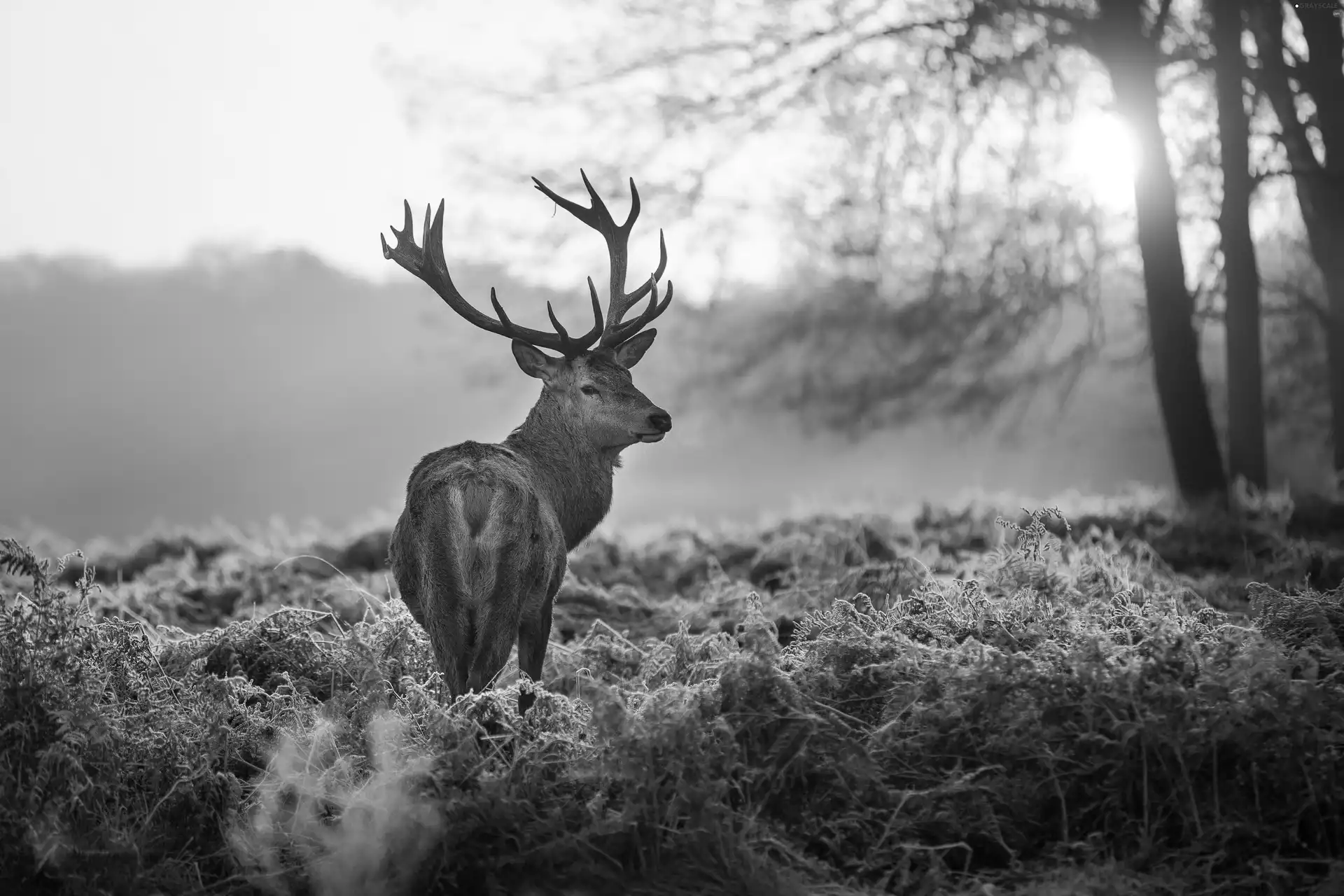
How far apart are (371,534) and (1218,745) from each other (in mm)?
8336

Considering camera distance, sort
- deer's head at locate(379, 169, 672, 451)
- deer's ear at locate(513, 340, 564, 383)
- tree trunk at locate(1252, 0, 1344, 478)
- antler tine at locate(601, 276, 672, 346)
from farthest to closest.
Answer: tree trunk at locate(1252, 0, 1344, 478)
antler tine at locate(601, 276, 672, 346)
deer's ear at locate(513, 340, 564, 383)
deer's head at locate(379, 169, 672, 451)

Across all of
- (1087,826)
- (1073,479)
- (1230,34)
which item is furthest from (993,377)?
(1087,826)

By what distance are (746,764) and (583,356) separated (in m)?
2.94

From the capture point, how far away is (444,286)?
21.3ft

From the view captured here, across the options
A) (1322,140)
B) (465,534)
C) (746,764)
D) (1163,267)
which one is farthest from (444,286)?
(1322,140)

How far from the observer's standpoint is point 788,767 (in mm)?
3975

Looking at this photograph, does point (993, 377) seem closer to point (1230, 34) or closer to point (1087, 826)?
point (1230, 34)

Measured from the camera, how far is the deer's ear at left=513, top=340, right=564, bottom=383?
21.0 ft

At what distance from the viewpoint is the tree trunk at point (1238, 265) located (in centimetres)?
1200

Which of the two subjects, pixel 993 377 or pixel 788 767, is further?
pixel 993 377

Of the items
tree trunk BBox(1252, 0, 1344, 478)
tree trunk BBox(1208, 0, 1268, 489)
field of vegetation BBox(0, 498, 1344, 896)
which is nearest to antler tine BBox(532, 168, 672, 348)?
field of vegetation BBox(0, 498, 1344, 896)

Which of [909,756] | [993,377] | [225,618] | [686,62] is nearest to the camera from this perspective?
[909,756]

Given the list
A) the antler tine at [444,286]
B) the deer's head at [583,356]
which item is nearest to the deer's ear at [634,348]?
the deer's head at [583,356]

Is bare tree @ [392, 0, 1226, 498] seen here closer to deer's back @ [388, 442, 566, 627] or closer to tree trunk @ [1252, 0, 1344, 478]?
tree trunk @ [1252, 0, 1344, 478]
